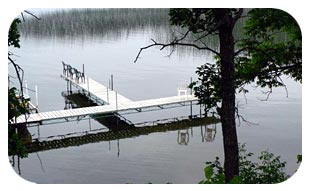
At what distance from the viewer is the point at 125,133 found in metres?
6.19

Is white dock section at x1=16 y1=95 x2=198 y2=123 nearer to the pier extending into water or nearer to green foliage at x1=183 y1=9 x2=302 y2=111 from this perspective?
the pier extending into water

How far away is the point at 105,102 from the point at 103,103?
195 millimetres

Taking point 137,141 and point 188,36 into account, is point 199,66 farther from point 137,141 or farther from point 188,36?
point 137,141

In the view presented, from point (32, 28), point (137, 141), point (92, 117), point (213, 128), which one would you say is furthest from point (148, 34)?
point (92, 117)

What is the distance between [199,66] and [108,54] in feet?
2.59

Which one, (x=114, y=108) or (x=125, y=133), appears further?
(x=114, y=108)

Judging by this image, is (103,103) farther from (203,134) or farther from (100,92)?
(203,134)

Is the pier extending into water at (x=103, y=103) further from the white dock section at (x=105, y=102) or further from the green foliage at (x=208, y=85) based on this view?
the green foliage at (x=208, y=85)

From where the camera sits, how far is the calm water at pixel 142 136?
8.15 ft

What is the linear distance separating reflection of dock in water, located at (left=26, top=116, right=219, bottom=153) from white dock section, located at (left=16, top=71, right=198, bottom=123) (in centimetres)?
28

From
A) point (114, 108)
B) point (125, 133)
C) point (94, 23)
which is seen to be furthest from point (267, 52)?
point (114, 108)

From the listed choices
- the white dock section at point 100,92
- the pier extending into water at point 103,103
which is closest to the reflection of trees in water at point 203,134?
the pier extending into water at point 103,103

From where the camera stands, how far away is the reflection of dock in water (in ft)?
18.3

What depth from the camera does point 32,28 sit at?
1977mm
